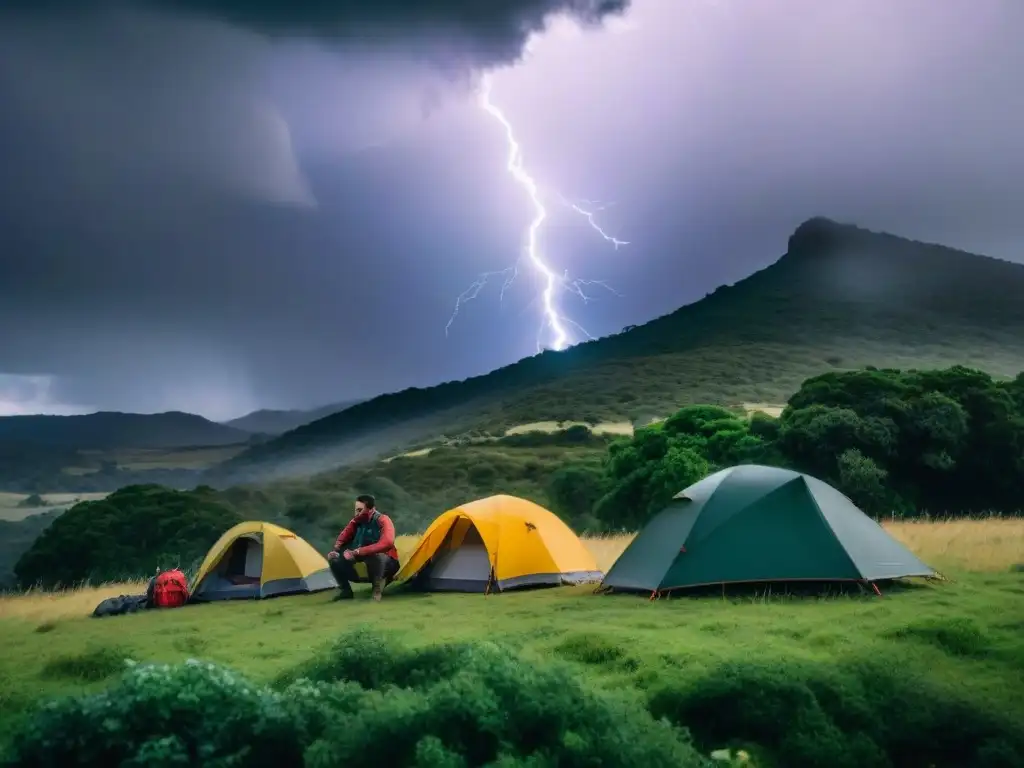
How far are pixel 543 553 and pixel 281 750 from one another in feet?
31.8

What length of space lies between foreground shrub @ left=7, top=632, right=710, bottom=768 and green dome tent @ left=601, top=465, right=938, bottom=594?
6.51 meters

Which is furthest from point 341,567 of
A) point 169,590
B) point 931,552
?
point 931,552

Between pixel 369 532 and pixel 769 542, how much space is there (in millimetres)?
6266

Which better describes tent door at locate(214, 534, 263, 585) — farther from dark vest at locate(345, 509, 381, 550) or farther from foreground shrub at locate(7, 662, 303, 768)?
foreground shrub at locate(7, 662, 303, 768)

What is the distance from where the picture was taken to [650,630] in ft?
32.1

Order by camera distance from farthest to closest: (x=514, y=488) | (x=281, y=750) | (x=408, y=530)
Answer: (x=514, y=488) < (x=408, y=530) < (x=281, y=750)

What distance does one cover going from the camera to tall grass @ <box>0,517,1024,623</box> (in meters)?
15.3

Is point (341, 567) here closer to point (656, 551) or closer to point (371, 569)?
point (371, 569)

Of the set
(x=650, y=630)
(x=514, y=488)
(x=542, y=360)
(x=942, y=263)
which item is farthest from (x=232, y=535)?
(x=942, y=263)

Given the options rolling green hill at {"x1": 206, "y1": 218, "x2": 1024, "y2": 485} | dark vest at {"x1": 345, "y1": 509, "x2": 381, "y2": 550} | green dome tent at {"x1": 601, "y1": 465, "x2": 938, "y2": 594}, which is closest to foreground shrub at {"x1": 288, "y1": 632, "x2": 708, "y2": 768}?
green dome tent at {"x1": 601, "y1": 465, "x2": 938, "y2": 594}

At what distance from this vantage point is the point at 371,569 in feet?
48.8

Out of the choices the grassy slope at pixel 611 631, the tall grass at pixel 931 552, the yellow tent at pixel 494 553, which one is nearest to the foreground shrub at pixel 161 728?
the grassy slope at pixel 611 631

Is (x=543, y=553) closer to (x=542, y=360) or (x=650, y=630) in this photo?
(x=650, y=630)

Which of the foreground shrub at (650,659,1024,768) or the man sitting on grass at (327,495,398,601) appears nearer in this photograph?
the foreground shrub at (650,659,1024,768)
